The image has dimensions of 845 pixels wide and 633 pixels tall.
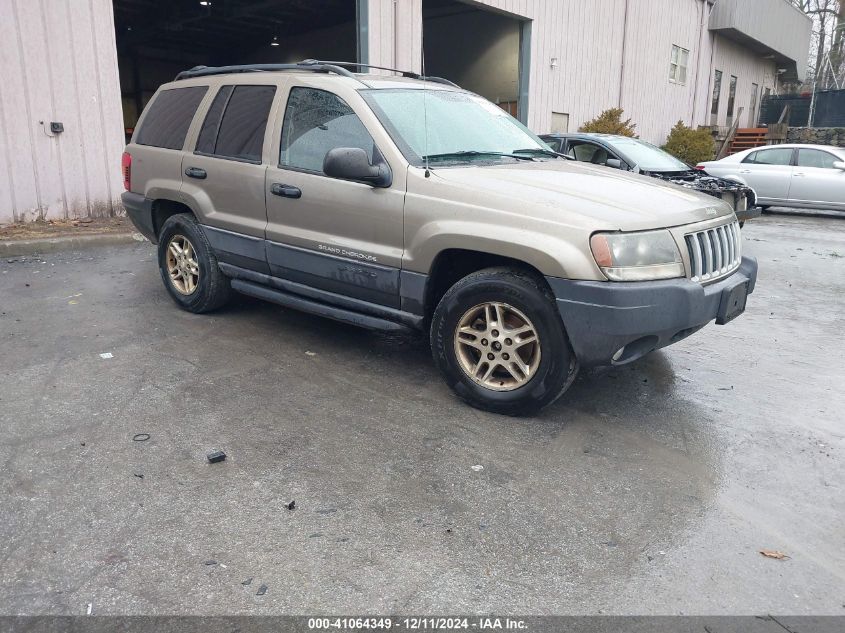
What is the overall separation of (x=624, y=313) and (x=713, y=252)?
0.92 m

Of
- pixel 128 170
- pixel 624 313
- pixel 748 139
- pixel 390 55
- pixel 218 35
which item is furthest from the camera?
pixel 218 35

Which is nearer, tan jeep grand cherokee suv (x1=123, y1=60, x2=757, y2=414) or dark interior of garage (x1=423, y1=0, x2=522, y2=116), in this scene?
tan jeep grand cherokee suv (x1=123, y1=60, x2=757, y2=414)

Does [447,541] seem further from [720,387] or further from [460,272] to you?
[720,387]

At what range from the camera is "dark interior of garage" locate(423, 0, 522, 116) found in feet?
69.6

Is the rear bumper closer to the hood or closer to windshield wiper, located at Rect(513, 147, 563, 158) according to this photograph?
the hood

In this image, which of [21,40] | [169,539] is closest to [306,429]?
[169,539]

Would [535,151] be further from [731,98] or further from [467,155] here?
[731,98]

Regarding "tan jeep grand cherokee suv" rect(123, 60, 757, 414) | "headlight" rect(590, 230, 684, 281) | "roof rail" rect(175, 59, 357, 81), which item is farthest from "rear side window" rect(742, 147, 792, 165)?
"headlight" rect(590, 230, 684, 281)

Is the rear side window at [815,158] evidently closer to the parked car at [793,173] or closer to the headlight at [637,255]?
the parked car at [793,173]

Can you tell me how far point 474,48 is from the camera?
22.1 metres

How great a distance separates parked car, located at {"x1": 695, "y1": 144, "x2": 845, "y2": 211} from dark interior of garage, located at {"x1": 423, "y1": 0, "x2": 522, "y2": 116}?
772cm

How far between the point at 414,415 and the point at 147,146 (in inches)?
150

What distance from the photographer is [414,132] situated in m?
4.47

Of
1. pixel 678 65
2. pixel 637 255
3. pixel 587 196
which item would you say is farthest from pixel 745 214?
pixel 678 65
